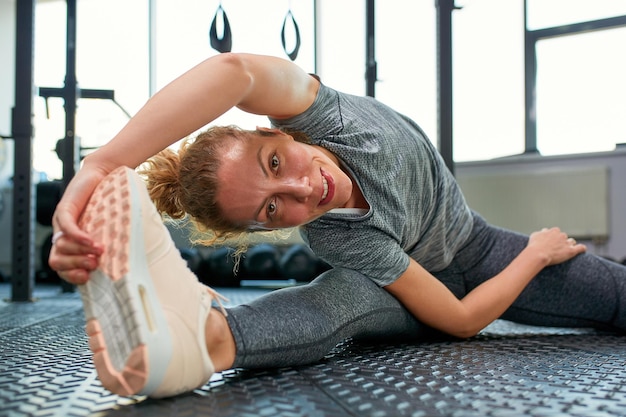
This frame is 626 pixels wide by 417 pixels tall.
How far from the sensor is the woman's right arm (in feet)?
2.43

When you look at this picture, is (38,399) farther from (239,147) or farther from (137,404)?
(239,147)

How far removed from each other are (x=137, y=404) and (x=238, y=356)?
18 cm

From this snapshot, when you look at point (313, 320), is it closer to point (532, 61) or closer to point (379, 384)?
point (379, 384)

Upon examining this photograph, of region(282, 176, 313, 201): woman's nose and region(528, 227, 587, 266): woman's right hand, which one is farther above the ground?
region(282, 176, 313, 201): woman's nose

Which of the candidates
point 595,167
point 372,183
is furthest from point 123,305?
point 595,167

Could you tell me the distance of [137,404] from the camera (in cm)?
74

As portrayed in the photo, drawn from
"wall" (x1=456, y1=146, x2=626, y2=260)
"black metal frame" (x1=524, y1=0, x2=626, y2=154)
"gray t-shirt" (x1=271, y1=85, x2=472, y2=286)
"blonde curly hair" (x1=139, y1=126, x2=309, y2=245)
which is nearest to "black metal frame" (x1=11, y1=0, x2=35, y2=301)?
"blonde curly hair" (x1=139, y1=126, x2=309, y2=245)

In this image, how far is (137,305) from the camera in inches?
27.4

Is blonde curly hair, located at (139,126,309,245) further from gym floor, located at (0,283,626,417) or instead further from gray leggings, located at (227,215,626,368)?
gym floor, located at (0,283,626,417)

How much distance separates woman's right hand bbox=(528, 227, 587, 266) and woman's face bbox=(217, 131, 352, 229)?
61 cm

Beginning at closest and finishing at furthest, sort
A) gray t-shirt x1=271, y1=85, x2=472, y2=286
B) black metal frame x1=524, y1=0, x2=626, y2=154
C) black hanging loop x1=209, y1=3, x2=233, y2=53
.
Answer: gray t-shirt x1=271, y1=85, x2=472, y2=286 < black hanging loop x1=209, y1=3, x2=233, y2=53 < black metal frame x1=524, y1=0, x2=626, y2=154

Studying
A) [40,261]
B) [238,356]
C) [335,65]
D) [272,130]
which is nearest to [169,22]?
[335,65]

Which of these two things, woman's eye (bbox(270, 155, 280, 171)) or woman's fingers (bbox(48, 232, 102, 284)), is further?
woman's eye (bbox(270, 155, 280, 171))

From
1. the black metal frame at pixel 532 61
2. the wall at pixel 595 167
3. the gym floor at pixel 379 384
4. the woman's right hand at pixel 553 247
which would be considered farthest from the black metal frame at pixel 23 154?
the black metal frame at pixel 532 61
